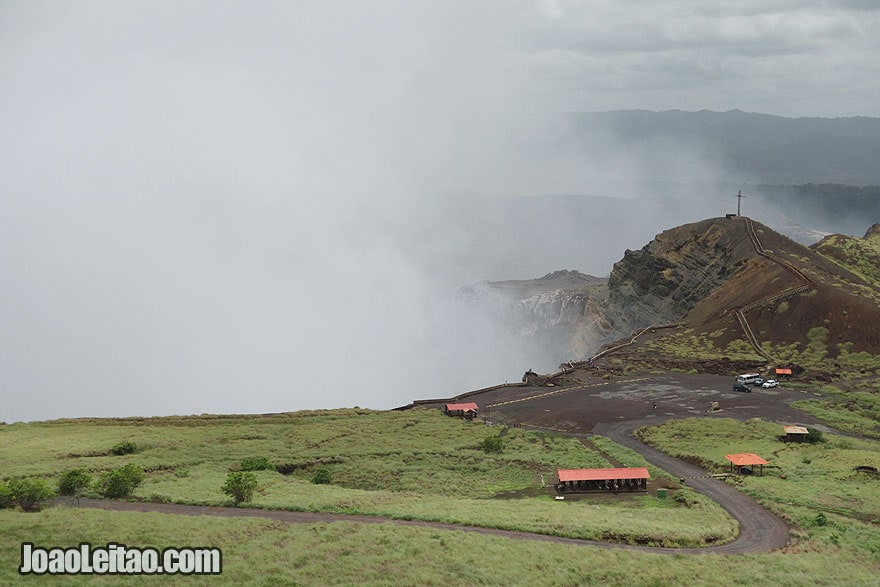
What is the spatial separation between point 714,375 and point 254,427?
52.0 metres

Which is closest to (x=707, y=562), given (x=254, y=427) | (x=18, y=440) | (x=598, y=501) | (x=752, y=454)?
(x=598, y=501)

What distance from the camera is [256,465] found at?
153ft

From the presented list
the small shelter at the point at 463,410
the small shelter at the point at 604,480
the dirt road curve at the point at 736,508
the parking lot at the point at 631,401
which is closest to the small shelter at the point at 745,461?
the dirt road curve at the point at 736,508

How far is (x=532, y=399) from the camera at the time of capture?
77.8 metres

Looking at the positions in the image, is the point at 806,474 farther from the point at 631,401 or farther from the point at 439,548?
the point at 439,548

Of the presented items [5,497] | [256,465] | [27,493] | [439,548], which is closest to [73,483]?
[27,493]

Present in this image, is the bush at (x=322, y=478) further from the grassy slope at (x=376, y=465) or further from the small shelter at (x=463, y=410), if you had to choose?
the small shelter at (x=463, y=410)

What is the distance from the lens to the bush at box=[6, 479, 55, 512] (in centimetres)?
3169

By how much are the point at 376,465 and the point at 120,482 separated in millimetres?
17618

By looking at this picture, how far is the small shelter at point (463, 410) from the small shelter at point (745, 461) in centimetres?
2673

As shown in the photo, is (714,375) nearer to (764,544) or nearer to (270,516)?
(764,544)

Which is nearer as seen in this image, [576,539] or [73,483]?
[576,539]

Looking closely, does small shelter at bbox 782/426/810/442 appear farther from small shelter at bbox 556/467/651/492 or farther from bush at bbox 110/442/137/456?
bush at bbox 110/442/137/456

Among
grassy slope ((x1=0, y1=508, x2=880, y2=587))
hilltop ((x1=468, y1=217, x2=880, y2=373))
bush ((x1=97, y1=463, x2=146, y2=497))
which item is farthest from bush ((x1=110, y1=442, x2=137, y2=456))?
hilltop ((x1=468, y1=217, x2=880, y2=373))
